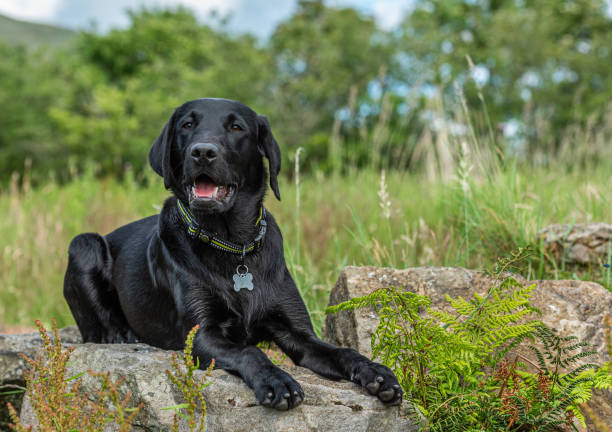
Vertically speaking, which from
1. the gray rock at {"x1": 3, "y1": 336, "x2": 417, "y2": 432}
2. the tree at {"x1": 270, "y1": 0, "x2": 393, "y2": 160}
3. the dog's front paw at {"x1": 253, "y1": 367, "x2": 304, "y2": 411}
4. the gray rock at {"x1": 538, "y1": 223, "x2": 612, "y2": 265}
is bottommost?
the gray rock at {"x1": 3, "y1": 336, "x2": 417, "y2": 432}

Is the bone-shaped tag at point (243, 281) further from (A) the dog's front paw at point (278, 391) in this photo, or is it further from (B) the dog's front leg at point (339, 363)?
(A) the dog's front paw at point (278, 391)

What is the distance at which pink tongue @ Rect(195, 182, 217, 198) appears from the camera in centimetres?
274

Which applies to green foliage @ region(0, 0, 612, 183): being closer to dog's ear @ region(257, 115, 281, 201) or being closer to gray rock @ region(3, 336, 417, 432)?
dog's ear @ region(257, 115, 281, 201)

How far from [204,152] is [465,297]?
161 cm

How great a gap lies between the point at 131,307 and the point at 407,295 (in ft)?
5.68

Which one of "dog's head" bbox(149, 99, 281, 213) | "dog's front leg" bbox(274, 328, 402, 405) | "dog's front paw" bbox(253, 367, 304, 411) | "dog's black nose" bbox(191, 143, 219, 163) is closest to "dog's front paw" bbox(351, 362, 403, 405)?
"dog's front leg" bbox(274, 328, 402, 405)

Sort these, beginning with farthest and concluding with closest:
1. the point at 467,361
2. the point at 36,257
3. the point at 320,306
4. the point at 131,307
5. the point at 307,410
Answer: the point at 36,257, the point at 320,306, the point at 131,307, the point at 467,361, the point at 307,410

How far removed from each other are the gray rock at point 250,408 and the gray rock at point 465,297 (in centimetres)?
71

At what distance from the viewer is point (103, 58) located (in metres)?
27.7

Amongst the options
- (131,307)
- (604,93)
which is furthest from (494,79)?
(131,307)

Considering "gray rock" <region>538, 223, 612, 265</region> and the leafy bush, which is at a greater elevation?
"gray rock" <region>538, 223, 612, 265</region>

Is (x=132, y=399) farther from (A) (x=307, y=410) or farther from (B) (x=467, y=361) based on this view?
(B) (x=467, y=361)

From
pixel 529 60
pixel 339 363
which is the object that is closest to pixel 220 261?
pixel 339 363

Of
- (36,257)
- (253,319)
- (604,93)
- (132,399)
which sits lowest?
(36,257)
